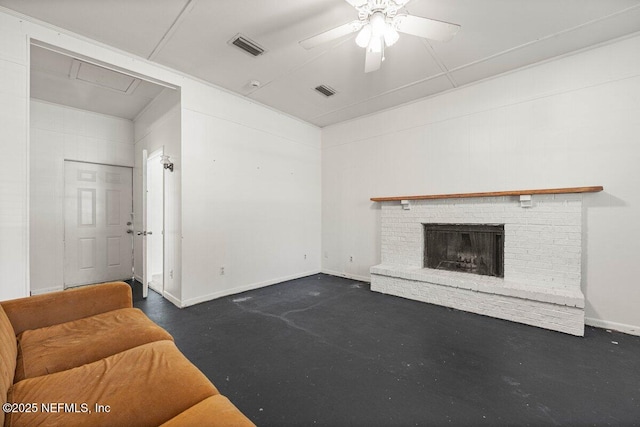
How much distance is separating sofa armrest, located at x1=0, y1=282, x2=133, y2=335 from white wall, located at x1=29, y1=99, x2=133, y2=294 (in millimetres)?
2842

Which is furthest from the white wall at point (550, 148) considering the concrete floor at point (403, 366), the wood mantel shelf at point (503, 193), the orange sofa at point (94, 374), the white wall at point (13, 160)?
the white wall at point (13, 160)

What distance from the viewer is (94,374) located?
48.2 inches

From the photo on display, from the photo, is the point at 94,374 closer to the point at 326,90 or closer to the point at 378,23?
the point at 378,23

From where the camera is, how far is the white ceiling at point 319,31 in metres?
2.24

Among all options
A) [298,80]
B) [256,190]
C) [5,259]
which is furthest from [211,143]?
[5,259]

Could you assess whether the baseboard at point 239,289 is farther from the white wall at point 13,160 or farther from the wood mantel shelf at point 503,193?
the wood mantel shelf at point 503,193

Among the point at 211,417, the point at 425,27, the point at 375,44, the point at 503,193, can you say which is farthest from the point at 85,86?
the point at 503,193

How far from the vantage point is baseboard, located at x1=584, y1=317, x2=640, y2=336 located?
2.57 m

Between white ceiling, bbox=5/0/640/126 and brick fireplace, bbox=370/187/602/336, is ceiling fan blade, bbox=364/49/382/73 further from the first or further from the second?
brick fireplace, bbox=370/187/602/336

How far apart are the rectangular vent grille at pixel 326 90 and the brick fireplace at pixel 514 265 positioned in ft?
6.39

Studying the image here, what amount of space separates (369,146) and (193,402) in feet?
14.0

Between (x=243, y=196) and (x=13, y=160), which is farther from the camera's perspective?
(x=243, y=196)

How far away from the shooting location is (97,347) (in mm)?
1495

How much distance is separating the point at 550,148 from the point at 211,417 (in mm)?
3975
